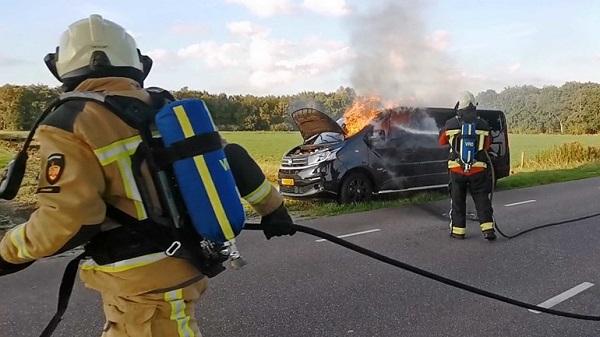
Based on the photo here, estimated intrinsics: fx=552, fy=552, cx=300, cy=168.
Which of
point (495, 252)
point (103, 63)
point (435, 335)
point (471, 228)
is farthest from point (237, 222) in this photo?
point (471, 228)

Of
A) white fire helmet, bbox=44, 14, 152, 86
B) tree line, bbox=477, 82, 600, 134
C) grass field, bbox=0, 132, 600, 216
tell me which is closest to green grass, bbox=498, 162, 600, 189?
grass field, bbox=0, 132, 600, 216

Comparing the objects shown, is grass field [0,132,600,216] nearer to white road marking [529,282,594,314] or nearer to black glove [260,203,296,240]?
black glove [260,203,296,240]

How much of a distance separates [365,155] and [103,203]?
28.6 ft

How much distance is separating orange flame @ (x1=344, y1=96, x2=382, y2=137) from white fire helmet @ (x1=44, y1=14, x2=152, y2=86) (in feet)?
28.2

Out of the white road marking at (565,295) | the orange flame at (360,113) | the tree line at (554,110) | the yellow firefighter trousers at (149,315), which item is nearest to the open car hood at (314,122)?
the orange flame at (360,113)

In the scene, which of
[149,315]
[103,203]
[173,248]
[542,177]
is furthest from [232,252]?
[542,177]

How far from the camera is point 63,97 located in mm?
1942

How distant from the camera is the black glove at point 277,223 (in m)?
2.37

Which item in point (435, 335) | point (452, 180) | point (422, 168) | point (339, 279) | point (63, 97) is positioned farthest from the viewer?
point (422, 168)

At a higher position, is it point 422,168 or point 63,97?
point 63,97

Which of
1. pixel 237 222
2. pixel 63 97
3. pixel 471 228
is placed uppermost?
→ pixel 63 97

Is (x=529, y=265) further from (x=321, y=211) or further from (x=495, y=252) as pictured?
(x=321, y=211)

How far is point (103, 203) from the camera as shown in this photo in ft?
6.11

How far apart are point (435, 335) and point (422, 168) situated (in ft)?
25.1
